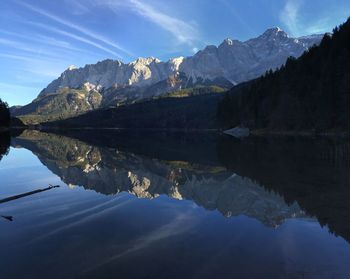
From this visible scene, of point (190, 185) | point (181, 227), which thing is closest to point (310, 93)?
point (190, 185)

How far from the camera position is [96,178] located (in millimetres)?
31047

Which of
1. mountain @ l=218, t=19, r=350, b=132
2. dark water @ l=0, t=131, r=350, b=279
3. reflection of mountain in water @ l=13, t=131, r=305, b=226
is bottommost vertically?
reflection of mountain in water @ l=13, t=131, r=305, b=226

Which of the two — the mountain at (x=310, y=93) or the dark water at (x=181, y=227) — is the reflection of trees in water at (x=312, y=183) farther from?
the mountain at (x=310, y=93)

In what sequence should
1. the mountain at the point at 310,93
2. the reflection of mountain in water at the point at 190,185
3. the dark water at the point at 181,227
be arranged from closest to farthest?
the dark water at the point at 181,227, the reflection of mountain in water at the point at 190,185, the mountain at the point at 310,93

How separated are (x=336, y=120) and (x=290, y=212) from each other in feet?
277

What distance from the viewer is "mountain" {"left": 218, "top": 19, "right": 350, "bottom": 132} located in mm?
94312

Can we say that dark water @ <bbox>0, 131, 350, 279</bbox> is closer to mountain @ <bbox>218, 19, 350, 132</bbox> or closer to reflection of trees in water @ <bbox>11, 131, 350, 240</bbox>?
reflection of trees in water @ <bbox>11, 131, 350, 240</bbox>

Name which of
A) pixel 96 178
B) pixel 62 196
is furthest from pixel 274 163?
pixel 62 196

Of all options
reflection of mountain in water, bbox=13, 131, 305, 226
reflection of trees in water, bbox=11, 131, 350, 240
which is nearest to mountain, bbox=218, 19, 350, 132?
reflection of trees in water, bbox=11, 131, 350, 240

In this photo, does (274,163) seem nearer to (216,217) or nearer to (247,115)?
(216,217)

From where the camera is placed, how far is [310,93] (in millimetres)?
106188

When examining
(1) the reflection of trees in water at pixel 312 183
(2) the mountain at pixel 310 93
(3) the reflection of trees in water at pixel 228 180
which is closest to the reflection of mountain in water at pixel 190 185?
(3) the reflection of trees in water at pixel 228 180

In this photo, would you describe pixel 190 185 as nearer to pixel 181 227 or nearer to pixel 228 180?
pixel 228 180

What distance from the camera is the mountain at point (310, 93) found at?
94312 mm
